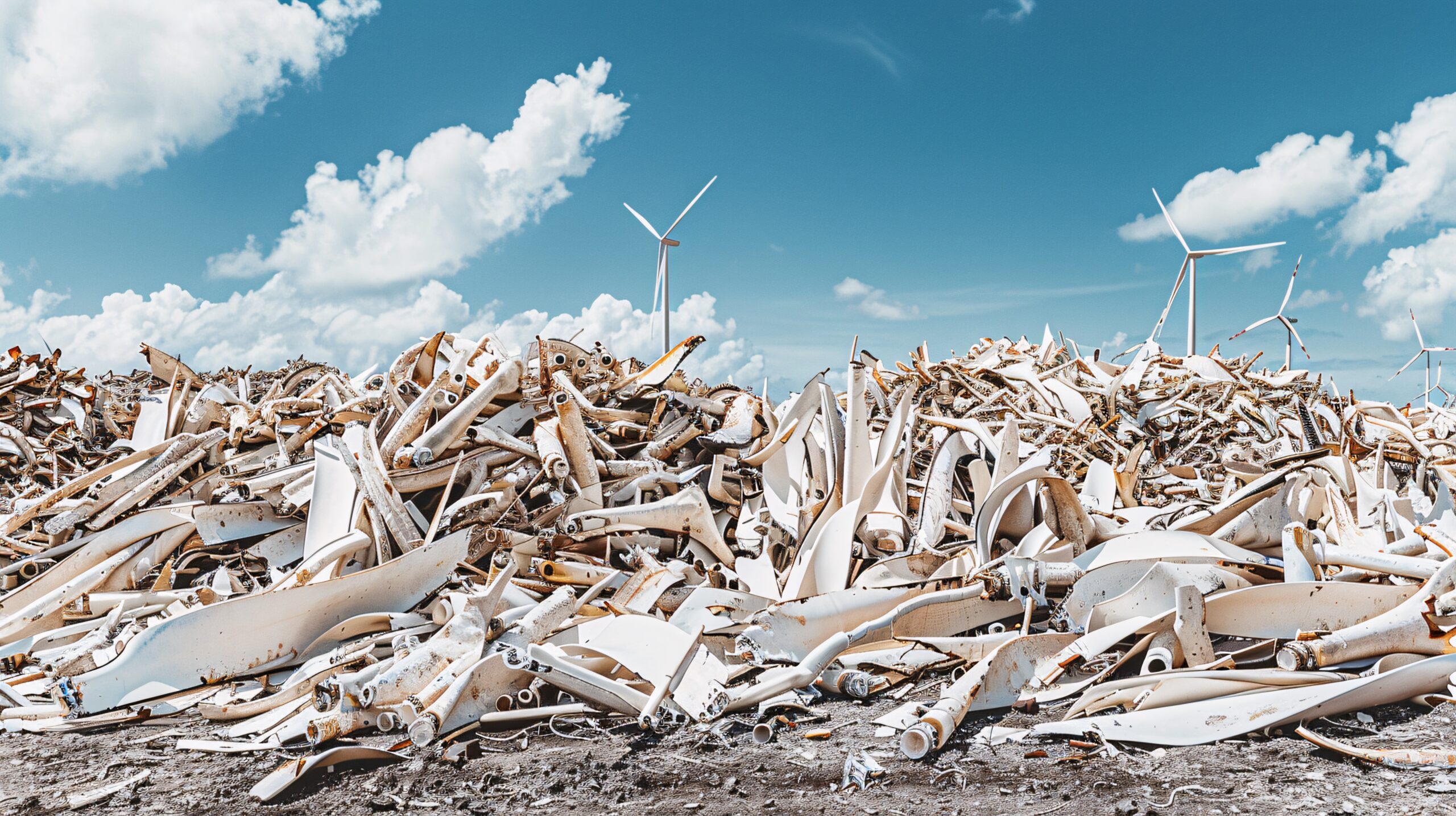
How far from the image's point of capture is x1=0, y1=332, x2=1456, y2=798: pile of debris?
A: 2822 millimetres

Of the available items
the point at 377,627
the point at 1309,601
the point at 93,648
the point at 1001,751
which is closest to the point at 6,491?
the point at 93,648

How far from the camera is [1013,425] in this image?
479 centimetres

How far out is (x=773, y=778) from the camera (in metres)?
2.41

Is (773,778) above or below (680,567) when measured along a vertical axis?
below

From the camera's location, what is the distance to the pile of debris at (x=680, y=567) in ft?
9.26

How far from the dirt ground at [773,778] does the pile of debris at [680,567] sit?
0.07 m

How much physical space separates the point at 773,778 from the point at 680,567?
1.72m

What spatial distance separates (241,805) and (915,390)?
6.60 meters

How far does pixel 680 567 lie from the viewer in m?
4.07

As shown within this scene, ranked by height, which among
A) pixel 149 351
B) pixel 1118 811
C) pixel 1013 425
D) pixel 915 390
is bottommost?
pixel 1118 811

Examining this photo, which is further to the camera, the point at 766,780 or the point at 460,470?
the point at 460,470

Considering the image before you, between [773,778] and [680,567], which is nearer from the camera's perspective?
[773,778]

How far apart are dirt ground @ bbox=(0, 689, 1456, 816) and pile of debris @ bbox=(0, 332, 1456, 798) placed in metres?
0.07

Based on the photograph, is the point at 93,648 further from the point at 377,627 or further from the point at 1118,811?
the point at 1118,811
